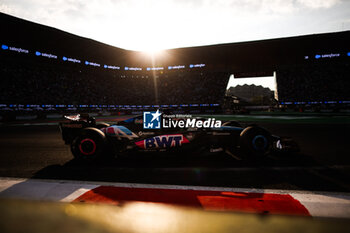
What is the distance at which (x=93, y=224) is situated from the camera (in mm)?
1966

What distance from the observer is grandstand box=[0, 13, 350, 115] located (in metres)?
28.1

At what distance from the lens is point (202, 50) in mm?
39781

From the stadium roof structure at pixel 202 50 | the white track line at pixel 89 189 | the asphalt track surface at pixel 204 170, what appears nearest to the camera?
the white track line at pixel 89 189

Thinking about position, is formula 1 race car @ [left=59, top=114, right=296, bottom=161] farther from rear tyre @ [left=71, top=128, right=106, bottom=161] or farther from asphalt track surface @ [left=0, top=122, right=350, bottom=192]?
asphalt track surface @ [left=0, top=122, right=350, bottom=192]

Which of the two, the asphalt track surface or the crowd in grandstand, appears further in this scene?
the crowd in grandstand

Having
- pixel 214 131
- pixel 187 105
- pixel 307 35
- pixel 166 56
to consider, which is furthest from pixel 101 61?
pixel 214 131

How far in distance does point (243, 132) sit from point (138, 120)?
2272mm

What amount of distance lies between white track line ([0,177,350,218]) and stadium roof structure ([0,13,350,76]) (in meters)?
32.1

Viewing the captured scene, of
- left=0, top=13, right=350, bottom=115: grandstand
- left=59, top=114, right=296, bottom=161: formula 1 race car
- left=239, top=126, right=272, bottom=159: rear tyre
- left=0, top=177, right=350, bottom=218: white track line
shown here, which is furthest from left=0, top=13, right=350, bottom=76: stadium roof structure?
left=239, top=126, right=272, bottom=159: rear tyre

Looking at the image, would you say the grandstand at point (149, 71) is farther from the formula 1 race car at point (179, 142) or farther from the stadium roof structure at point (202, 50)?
the formula 1 race car at point (179, 142)

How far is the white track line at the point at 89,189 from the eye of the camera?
2.24 m

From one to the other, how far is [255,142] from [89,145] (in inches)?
135

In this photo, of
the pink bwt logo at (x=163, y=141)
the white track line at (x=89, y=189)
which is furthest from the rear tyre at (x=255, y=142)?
the white track line at (x=89, y=189)

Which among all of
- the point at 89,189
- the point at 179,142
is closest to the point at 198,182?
the point at 179,142
